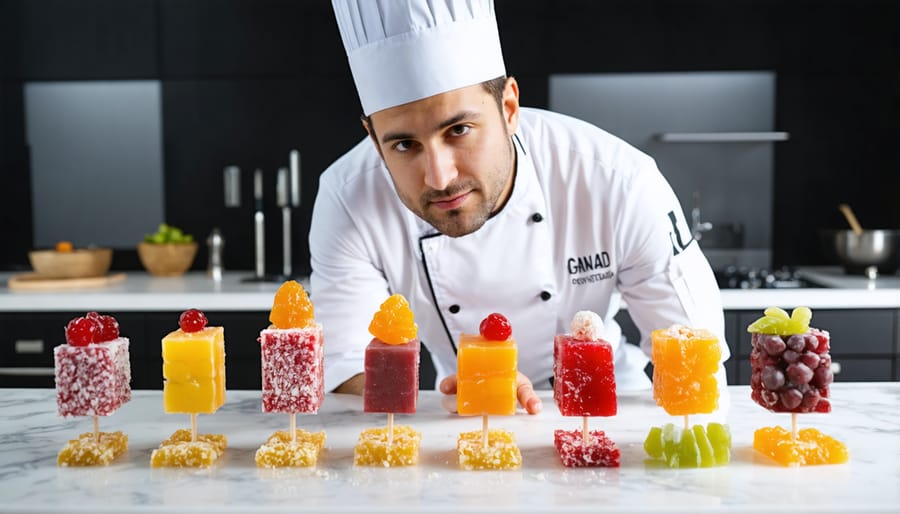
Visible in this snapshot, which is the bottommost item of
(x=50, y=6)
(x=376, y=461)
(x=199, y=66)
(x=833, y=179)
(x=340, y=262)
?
(x=376, y=461)

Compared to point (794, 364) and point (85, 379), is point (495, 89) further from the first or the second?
point (85, 379)

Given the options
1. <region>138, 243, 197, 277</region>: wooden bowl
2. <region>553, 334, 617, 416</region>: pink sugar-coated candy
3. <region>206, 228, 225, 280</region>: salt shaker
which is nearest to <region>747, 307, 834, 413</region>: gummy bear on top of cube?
<region>553, 334, 617, 416</region>: pink sugar-coated candy

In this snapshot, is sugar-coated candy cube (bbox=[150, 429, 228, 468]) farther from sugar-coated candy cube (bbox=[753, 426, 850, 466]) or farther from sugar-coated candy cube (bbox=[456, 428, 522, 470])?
sugar-coated candy cube (bbox=[753, 426, 850, 466])

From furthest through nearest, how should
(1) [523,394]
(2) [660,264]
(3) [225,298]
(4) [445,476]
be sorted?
(3) [225,298], (2) [660,264], (1) [523,394], (4) [445,476]

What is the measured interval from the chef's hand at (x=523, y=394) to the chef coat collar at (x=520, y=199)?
443 millimetres

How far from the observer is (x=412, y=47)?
1.64 m

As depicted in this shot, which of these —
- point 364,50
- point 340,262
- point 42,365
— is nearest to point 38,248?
point 42,365

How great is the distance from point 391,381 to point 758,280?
241 cm

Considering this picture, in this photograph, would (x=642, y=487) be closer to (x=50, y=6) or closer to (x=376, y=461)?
(x=376, y=461)

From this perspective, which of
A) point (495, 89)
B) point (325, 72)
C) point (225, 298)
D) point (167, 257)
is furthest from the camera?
point (325, 72)

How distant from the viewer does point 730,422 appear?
58.3 inches

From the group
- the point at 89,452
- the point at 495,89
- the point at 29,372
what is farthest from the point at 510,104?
the point at 29,372

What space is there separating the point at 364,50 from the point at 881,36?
3025 mm

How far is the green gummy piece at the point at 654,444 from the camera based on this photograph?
1.29 meters
